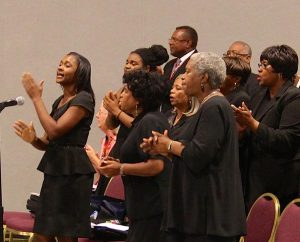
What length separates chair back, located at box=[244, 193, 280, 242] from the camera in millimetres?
3846

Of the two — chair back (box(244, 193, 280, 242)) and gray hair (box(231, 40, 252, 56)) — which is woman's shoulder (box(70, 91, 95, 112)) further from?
gray hair (box(231, 40, 252, 56))

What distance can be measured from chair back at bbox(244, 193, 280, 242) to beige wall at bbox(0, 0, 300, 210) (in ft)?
8.90

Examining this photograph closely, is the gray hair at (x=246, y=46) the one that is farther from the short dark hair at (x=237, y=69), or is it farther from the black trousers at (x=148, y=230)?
the black trousers at (x=148, y=230)

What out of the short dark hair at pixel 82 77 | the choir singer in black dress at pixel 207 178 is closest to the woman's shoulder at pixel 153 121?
the choir singer in black dress at pixel 207 178

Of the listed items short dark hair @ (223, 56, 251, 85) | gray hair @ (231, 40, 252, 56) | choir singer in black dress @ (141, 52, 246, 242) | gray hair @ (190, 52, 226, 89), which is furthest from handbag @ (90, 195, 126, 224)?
gray hair @ (231, 40, 252, 56)

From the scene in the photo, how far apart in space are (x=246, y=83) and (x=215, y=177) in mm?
1819

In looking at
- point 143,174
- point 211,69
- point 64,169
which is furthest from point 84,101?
point 211,69

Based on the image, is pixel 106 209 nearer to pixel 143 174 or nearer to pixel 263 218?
pixel 143 174

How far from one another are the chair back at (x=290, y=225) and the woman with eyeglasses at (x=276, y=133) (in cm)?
49

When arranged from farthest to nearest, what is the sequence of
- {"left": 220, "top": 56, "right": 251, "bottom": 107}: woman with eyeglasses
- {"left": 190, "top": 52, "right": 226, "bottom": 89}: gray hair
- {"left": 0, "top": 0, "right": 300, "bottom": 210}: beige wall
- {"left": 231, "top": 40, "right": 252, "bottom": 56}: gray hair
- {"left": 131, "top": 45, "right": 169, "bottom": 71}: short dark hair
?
1. {"left": 0, "top": 0, "right": 300, "bottom": 210}: beige wall
2. {"left": 231, "top": 40, "right": 252, "bottom": 56}: gray hair
3. {"left": 131, "top": 45, "right": 169, "bottom": 71}: short dark hair
4. {"left": 220, "top": 56, "right": 251, "bottom": 107}: woman with eyeglasses
5. {"left": 190, "top": 52, "right": 226, "bottom": 89}: gray hair

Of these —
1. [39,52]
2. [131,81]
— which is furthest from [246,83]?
[39,52]

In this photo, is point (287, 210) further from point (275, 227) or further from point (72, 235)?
point (72, 235)

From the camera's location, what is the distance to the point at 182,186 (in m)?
3.37

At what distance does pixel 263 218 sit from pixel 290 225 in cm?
26
